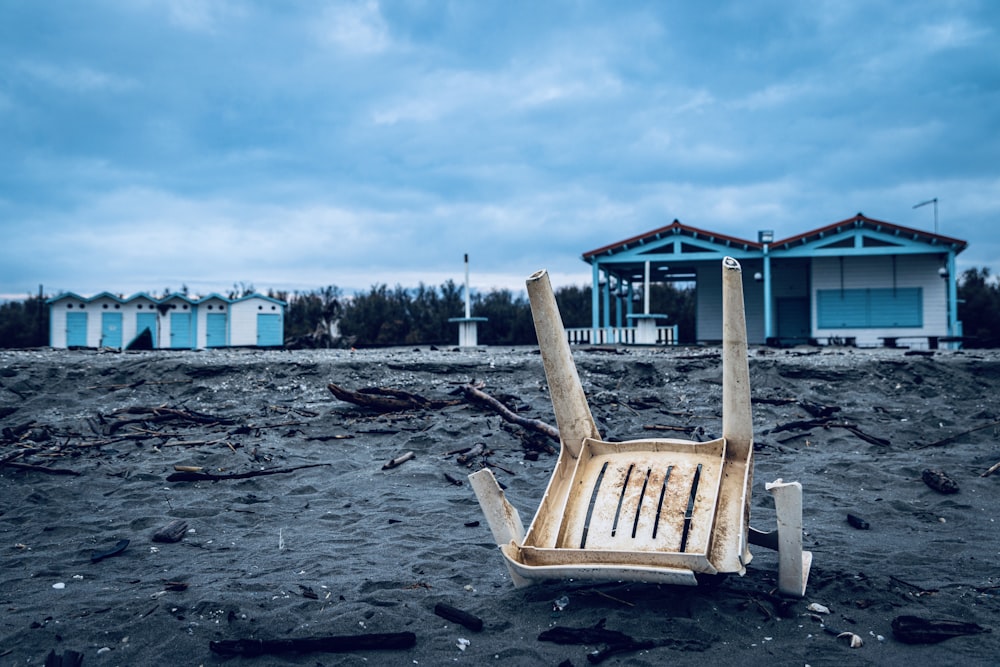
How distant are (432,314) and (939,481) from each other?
24.0 meters

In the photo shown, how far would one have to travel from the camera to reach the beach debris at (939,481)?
19.9 ft

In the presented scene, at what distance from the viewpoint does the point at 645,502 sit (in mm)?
3943

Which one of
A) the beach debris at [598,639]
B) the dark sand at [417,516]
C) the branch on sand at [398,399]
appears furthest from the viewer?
the branch on sand at [398,399]

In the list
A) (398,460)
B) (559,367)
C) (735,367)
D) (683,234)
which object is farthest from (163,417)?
(683,234)

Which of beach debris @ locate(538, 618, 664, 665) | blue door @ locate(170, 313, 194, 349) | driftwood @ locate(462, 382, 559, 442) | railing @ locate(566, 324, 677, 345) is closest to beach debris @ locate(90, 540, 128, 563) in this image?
beach debris @ locate(538, 618, 664, 665)

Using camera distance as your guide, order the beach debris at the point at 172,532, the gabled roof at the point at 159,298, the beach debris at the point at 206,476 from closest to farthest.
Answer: the beach debris at the point at 172,532, the beach debris at the point at 206,476, the gabled roof at the point at 159,298

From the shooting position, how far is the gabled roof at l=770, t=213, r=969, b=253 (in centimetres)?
2067

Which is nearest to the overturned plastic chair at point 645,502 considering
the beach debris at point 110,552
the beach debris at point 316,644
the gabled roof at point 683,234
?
the beach debris at point 316,644

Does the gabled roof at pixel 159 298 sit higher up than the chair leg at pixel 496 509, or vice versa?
the gabled roof at pixel 159 298

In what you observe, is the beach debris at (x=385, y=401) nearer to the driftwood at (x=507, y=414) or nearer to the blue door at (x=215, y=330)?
the driftwood at (x=507, y=414)

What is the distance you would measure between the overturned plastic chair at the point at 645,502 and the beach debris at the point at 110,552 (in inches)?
98.8

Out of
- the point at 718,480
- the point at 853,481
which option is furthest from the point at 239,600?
the point at 853,481

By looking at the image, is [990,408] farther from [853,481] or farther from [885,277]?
[885,277]

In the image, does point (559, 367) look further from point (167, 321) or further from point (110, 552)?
point (167, 321)
